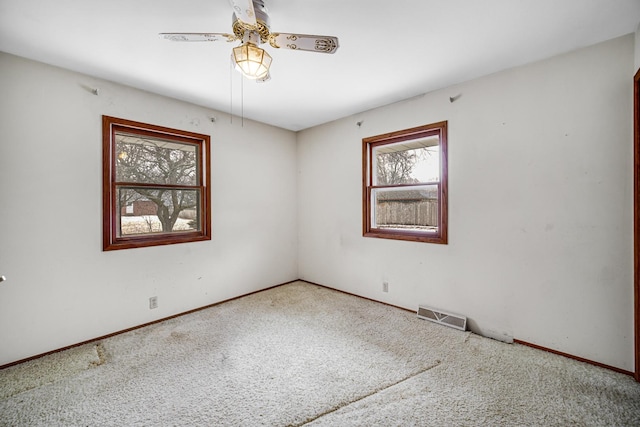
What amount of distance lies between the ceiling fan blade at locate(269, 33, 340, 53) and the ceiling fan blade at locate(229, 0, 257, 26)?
20 centimetres

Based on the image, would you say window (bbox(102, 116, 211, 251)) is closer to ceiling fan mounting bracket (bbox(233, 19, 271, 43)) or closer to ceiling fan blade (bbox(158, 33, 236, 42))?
ceiling fan blade (bbox(158, 33, 236, 42))

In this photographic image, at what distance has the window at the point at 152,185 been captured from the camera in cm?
272

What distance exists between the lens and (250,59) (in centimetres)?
172

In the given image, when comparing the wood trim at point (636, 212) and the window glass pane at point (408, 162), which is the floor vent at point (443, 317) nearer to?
the wood trim at point (636, 212)

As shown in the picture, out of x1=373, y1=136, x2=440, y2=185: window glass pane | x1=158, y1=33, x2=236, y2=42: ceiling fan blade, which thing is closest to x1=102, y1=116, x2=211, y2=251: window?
x1=158, y1=33, x2=236, y2=42: ceiling fan blade

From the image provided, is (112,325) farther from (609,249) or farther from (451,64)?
(609,249)

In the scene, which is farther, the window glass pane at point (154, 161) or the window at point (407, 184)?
the window at point (407, 184)

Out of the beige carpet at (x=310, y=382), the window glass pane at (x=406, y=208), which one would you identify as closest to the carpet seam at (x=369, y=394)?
the beige carpet at (x=310, y=382)

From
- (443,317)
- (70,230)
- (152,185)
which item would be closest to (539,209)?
(443,317)

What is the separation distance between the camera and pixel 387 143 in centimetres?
353

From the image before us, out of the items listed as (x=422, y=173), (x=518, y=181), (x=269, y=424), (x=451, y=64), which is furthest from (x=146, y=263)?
(x=518, y=181)

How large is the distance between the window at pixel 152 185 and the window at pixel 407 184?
2.18 metres

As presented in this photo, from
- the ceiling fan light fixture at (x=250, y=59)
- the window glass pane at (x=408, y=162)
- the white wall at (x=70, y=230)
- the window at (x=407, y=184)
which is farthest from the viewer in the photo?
the window glass pane at (x=408, y=162)

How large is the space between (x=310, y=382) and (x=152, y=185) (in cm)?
262
